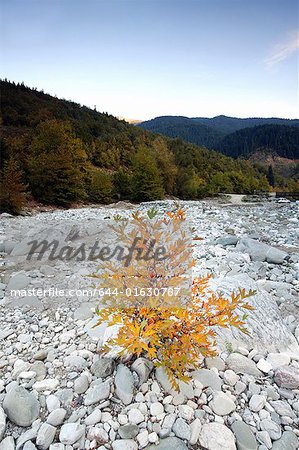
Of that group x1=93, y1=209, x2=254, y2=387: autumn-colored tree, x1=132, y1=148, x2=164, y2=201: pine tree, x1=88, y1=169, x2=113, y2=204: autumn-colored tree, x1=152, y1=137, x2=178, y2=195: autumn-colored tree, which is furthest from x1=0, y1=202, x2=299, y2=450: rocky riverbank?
x1=152, y1=137, x2=178, y2=195: autumn-colored tree

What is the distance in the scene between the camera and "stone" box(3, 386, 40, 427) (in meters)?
1.99

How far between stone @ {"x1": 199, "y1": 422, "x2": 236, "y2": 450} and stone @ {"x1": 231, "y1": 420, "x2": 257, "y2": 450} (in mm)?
44

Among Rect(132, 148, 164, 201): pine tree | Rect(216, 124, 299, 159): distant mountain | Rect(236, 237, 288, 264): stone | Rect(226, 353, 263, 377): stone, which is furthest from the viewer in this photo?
Rect(216, 124, 299, 159): distant mountain

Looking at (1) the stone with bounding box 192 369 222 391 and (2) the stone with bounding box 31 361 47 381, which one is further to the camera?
(2) the stone with bounding box 31 361 47 381

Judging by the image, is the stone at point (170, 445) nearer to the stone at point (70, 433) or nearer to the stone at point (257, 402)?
the stone at point (70, 433)

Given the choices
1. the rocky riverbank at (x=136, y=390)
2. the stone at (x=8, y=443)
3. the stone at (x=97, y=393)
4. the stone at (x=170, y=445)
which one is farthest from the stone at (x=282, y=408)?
the stone at (x=8, y=443)

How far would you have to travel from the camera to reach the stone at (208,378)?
91.0 inches

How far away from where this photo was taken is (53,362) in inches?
104

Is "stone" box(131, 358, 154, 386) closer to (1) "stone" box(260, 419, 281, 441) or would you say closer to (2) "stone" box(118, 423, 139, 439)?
(2) "stone" box(118, 423, 139, 439)

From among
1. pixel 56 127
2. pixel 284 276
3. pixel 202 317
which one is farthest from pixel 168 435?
pixel 56 127

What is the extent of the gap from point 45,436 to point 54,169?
616 inches

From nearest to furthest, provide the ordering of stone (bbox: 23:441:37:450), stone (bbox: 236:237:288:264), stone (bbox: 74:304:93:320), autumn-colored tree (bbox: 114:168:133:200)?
stone (bbox: 23:441:37:450)
stone (bbox: 74:304:93:320)
stone (bbox: 236:237:288:264)
autumn-colored tree (bbox: 114:168:133:200)

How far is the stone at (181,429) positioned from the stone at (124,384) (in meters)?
0.40

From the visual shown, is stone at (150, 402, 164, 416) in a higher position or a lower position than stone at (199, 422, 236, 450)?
higher
